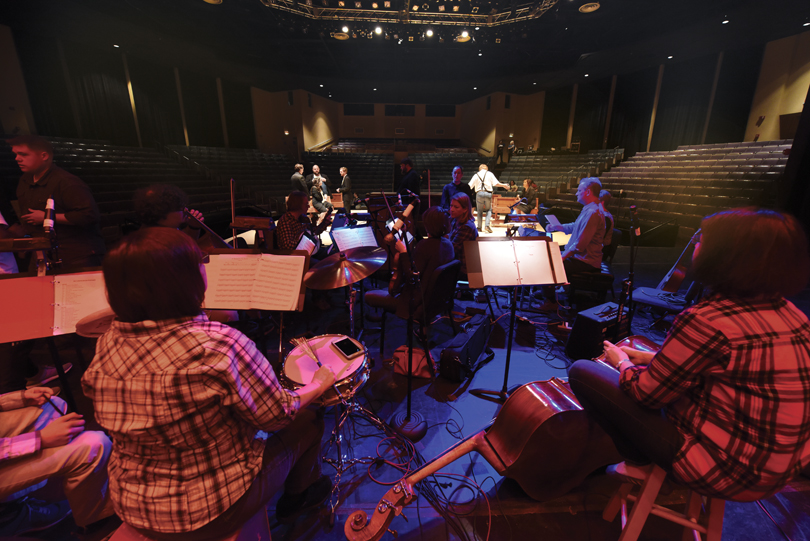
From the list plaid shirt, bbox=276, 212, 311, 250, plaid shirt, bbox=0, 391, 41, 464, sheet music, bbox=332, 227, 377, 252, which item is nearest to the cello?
plaid shirt, bbox=0, 391, 41, 464

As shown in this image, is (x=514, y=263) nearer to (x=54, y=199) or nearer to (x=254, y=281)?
(x=254, y=281)

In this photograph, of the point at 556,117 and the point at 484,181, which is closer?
the point at 484,181

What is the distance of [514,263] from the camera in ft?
7.43

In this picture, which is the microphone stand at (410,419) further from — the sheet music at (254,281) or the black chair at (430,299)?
the sheet music at (254,281)

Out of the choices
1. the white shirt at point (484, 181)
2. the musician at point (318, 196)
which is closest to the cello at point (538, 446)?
the white shirt at point (484, 181)

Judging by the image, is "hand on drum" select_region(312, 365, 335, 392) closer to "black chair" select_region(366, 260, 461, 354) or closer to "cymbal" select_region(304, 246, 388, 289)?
"cymbal" select_region(304, 246, 388, 289)

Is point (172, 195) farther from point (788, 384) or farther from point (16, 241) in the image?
point (788, 384)

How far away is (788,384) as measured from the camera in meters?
0.98

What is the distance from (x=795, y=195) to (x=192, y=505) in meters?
5.31

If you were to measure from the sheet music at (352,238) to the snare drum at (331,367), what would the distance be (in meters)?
1.16

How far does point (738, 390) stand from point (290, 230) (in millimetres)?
3395

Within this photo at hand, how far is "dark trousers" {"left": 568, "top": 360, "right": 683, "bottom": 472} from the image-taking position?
45.5 inches

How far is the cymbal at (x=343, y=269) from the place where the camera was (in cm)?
197

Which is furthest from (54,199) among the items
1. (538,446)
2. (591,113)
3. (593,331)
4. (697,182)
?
(591,113)
